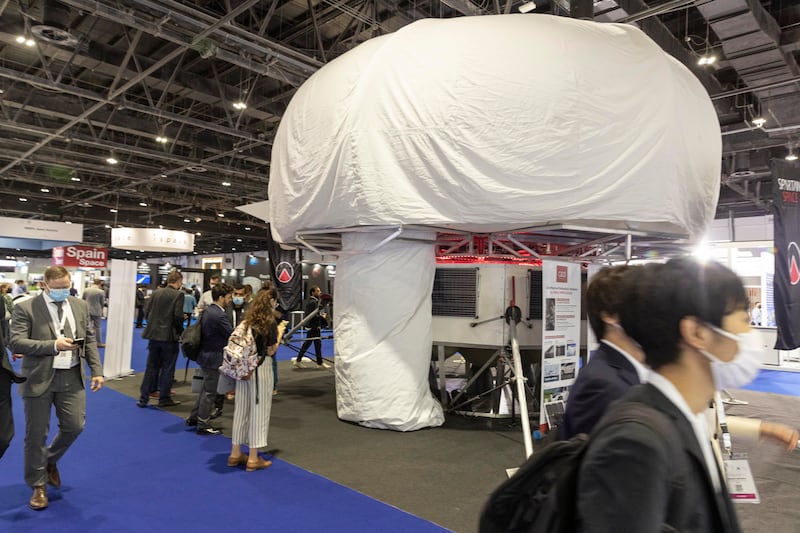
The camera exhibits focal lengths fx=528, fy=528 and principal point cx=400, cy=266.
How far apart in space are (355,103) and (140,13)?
4.09 m

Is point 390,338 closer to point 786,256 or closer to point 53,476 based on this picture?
point 53,476

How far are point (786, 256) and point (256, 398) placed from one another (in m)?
6.22

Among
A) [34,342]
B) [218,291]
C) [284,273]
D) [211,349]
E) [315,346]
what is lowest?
[315,346]

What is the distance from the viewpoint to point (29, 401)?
393cm

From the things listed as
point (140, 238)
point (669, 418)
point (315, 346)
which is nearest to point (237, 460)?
point (669, 418)

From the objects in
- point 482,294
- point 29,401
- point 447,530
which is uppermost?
point 482,294

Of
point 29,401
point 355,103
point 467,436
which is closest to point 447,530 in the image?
point 467,436

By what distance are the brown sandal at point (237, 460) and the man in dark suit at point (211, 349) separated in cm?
111

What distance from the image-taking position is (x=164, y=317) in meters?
7.28

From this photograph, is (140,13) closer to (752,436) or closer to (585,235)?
(585,235)

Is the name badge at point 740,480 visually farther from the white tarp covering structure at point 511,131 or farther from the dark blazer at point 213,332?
the dark blazer at point 213,332

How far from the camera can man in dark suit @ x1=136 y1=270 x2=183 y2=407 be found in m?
7.23

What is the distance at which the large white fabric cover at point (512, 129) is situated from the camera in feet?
18.0

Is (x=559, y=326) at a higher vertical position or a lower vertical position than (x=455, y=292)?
lower
